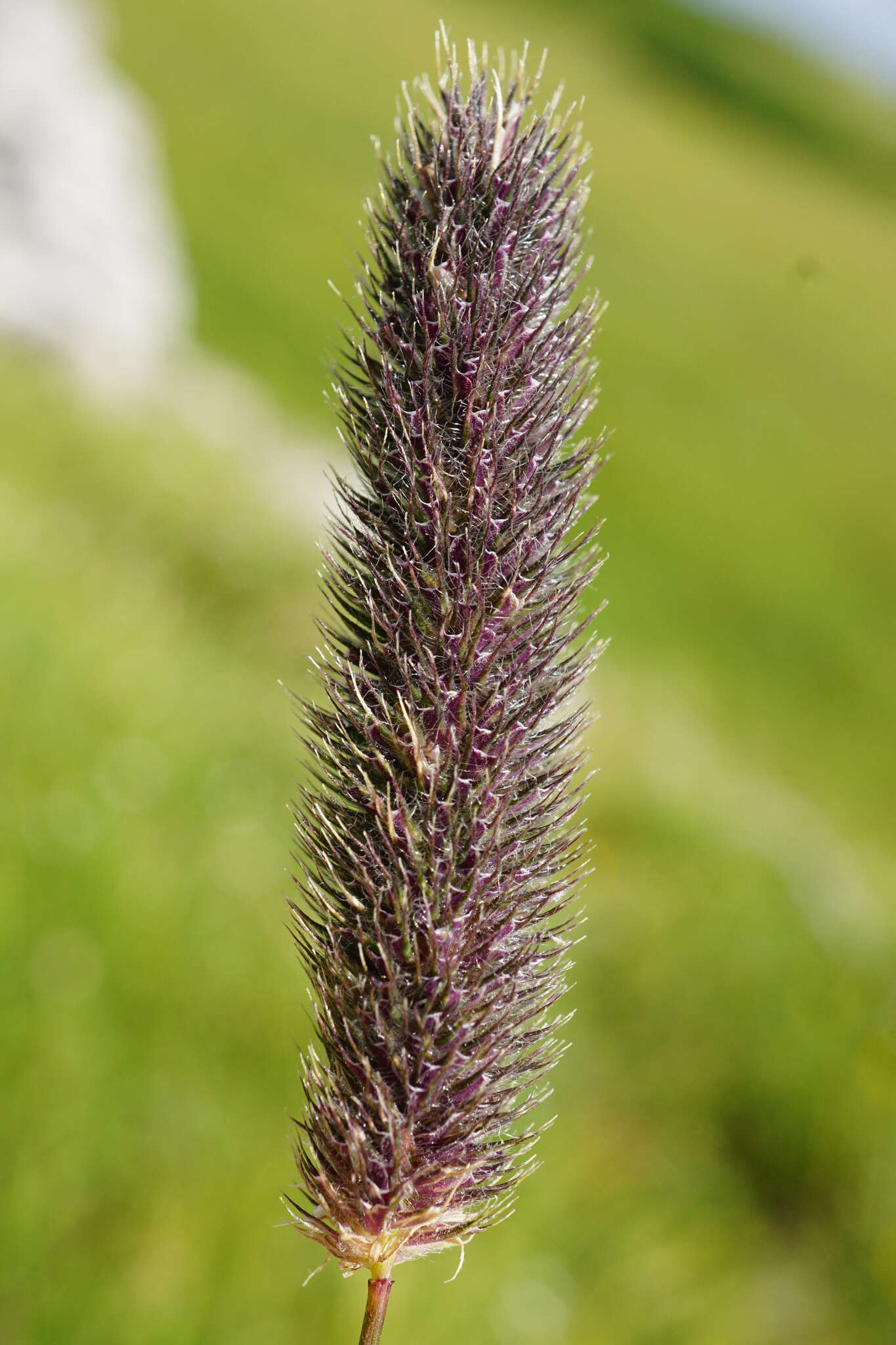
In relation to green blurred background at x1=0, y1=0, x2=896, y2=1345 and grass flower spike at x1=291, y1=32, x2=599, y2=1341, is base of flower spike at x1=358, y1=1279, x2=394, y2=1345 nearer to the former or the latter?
grass flower spike at x1=291, y1=32, x2=599, y2=1341

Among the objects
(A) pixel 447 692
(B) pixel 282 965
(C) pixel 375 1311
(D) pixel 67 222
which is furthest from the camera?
(D) pixel 67 222

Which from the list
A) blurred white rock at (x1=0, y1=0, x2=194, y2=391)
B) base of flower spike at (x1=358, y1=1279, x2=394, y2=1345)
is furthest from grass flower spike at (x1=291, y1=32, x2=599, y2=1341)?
blurred white rock at (x1=0, y1=0, x2=194, y2=391)

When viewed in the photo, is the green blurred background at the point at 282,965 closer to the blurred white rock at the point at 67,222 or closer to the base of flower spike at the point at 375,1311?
the base of flower spike at the point at 375,1311

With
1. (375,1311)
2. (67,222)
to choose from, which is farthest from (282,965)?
(67,222)

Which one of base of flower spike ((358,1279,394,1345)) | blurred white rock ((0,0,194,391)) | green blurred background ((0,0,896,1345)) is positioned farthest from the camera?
blurred white rock ((0,0,194,391))

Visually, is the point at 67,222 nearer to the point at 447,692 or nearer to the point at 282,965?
the point at 282,965

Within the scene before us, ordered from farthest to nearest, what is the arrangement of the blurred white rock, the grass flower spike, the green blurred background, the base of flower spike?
the blurred white rock → the green blurred background → the grass flower spike → the base of flower spike
